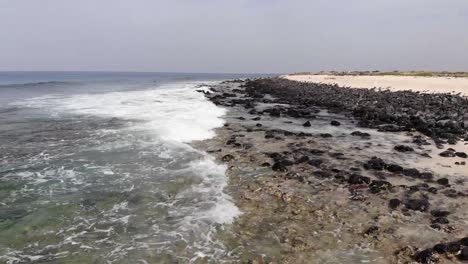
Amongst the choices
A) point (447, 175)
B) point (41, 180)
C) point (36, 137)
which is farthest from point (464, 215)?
point (36, 137)

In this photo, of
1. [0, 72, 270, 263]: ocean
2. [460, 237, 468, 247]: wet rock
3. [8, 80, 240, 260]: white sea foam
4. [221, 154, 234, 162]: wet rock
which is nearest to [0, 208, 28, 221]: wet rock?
[0, 72, 270, 263]: ocean

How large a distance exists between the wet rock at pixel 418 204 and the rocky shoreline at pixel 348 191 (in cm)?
2

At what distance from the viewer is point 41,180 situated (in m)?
13.3

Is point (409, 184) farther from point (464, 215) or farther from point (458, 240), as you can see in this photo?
point (458, 240)

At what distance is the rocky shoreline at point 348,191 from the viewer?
326 inches

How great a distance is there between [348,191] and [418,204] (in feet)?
6.58

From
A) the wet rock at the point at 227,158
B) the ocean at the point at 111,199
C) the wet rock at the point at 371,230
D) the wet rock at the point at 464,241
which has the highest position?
the wet rock at the point at 464,241

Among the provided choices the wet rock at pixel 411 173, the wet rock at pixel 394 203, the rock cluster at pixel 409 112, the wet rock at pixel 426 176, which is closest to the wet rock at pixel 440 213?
the wet rock at pixel 394 203

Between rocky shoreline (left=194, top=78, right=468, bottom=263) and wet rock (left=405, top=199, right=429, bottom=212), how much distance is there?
0.02 meters

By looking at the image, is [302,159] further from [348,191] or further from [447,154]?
[447,154]

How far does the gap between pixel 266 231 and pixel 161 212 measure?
3.03 m

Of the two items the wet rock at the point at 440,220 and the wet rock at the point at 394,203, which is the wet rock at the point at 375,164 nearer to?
the wet rock at the point at 394,203

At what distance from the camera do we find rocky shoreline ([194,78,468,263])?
27.2 ft

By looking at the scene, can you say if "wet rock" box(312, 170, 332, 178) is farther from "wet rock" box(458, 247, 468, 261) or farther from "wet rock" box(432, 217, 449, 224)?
"wet rock" box(458, 247, 468, 261)
